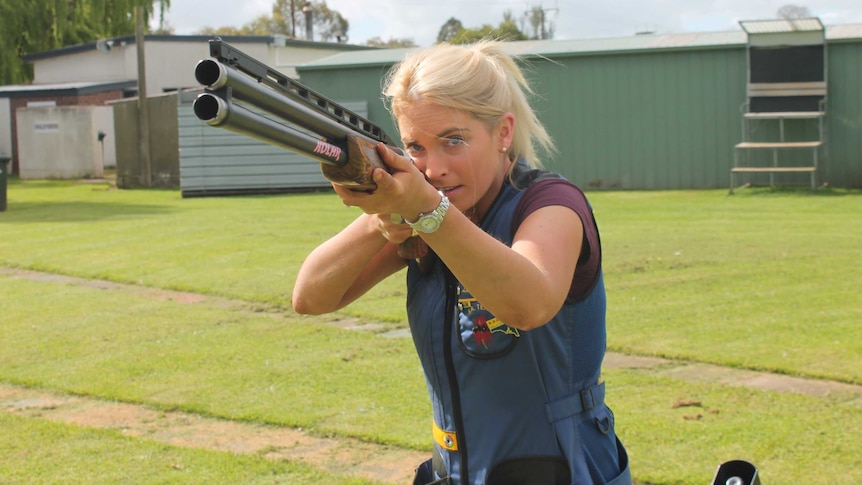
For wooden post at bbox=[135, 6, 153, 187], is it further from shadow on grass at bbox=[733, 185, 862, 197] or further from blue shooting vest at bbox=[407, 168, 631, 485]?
blue shooting vest at bbox=[407, 168, 631, 485]

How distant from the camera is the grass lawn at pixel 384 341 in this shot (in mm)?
5578

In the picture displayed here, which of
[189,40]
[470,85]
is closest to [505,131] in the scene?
[470,85]

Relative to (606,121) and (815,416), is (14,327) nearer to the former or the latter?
(815,416)

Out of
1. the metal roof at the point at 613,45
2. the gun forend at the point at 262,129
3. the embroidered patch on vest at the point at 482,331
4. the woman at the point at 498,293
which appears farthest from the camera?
the metal roof at the point at 613,45

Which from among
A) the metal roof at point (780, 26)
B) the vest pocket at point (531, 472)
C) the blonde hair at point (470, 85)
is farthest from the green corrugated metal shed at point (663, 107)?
the vest pocket at point (531, 472)

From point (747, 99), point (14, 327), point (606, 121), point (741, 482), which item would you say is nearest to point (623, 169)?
point (606, 121)

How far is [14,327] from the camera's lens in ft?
30.2

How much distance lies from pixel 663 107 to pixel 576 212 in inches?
855

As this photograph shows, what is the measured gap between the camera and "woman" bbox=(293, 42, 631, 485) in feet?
7.93

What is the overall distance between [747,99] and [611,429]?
20.8m

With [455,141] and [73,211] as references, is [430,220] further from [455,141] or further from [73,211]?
[73,211]

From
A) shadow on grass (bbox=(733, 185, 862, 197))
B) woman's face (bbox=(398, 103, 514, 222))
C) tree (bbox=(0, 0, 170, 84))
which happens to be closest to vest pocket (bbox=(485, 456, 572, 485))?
woman's face (bbox=(398, 103, 514, 222))

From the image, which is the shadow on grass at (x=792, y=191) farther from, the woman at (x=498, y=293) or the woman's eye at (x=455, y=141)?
the woman's eye at (x=455, y=141)

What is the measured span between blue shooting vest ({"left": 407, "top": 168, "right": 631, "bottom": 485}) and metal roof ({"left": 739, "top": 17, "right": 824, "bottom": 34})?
2044 cm
